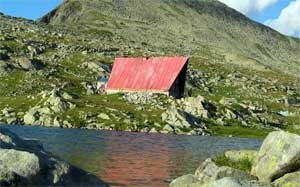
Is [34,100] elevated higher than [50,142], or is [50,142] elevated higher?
[34,100]

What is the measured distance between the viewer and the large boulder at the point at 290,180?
31766 millimetres

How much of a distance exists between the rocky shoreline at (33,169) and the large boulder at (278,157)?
17192 mm

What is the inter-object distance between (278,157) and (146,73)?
117166mm

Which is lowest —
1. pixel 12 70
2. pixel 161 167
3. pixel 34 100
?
pixel 161 167

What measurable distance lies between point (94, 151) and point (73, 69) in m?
116

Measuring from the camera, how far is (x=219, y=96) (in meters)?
181

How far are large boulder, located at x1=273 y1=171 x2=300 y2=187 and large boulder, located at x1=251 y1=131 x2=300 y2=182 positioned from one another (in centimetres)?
95

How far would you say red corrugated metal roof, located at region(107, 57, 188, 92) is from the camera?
148m

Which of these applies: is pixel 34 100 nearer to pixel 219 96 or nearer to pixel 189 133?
pixel 189 133

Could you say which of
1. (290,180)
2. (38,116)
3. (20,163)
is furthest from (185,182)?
(38,116)

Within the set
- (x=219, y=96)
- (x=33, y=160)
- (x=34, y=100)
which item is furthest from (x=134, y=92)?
(x=33, y=160)

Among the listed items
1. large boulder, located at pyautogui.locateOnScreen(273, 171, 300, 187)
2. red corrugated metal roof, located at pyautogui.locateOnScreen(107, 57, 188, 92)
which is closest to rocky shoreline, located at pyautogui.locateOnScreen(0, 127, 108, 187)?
large boulder, located at pyautogui.locateOnScreen(273, 171, 300, 187)

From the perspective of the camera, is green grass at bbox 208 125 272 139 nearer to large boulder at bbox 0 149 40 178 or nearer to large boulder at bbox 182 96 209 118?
large boulder at bbox 182 96 209 118

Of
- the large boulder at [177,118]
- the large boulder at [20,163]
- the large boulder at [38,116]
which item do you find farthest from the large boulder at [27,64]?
the large boulder at [20,163]
